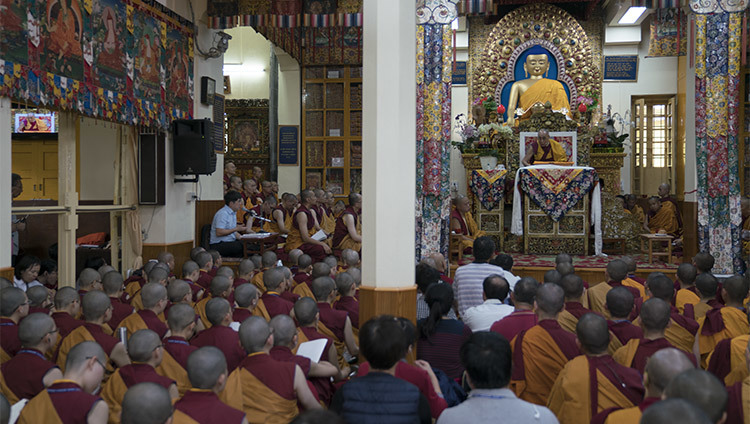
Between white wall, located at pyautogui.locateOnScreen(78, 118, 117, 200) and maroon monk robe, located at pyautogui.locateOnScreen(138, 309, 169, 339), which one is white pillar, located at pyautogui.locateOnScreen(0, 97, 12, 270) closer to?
maroon monk robe, located at pyautogui.locateOnScreen(138, 309, 169, 339)

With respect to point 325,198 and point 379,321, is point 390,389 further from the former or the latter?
point 325,198

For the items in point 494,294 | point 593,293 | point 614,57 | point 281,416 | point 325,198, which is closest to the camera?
point 281,416

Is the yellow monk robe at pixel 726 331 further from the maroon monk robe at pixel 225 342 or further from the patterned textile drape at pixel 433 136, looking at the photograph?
the patterned textile drape at pixel 433 136

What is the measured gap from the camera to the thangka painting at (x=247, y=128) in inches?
540

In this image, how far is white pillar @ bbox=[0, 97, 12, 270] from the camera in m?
5.57

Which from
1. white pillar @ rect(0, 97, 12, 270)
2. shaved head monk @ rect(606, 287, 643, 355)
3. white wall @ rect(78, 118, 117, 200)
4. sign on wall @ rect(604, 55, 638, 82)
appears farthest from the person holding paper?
sign on wall @ rect(604, 55, 638, 82)

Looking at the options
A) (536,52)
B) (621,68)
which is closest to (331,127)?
(536,52)

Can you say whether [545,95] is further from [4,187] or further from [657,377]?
[657,377]

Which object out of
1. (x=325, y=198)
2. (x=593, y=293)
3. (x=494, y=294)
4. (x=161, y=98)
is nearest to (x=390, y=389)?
(x=494, y=294)

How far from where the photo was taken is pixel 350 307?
16.7ft

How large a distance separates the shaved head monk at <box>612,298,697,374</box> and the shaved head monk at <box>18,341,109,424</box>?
258 centimetres

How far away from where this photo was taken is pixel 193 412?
2695mm

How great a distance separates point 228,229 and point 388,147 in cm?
543

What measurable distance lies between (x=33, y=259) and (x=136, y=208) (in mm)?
2518
